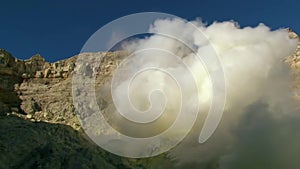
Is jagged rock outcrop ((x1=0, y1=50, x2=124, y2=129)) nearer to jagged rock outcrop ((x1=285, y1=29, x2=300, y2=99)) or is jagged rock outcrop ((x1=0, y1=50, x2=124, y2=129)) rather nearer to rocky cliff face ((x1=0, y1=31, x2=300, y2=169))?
rocky cliff face ((x1=0, y1=31, x2=300, y2=169))

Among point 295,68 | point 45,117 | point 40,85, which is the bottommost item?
point 45,117

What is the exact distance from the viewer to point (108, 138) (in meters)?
116

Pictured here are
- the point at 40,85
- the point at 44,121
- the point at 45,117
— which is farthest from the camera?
the point at 40,85

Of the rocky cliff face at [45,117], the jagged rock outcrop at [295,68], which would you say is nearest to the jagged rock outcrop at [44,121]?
the rocky cliff face at [45,117]

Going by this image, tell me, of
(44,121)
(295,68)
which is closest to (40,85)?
(44,121)

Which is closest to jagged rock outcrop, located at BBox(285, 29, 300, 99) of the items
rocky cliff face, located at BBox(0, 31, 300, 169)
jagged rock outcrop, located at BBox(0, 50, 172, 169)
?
rocky cliff face, located at BBox(0, 31, 300, 169)

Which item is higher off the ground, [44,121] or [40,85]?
[40,85]

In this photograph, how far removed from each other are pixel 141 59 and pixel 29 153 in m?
62.7

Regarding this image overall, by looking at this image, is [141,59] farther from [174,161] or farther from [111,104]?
[174,161]

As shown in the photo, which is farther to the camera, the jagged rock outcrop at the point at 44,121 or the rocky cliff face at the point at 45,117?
the rocky cliff face at the point at 45,117

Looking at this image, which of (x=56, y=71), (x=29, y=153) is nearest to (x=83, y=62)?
(x=56, y=71)

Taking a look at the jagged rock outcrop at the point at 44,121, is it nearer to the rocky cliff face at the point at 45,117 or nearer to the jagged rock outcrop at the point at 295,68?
the rocky cliff face at the point at 45,117

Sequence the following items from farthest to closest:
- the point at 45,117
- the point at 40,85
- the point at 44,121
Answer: the point at 40,85 → the point at 45,117 → the point at 44,121

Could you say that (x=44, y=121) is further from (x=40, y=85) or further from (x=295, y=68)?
(x=295, y=68)
